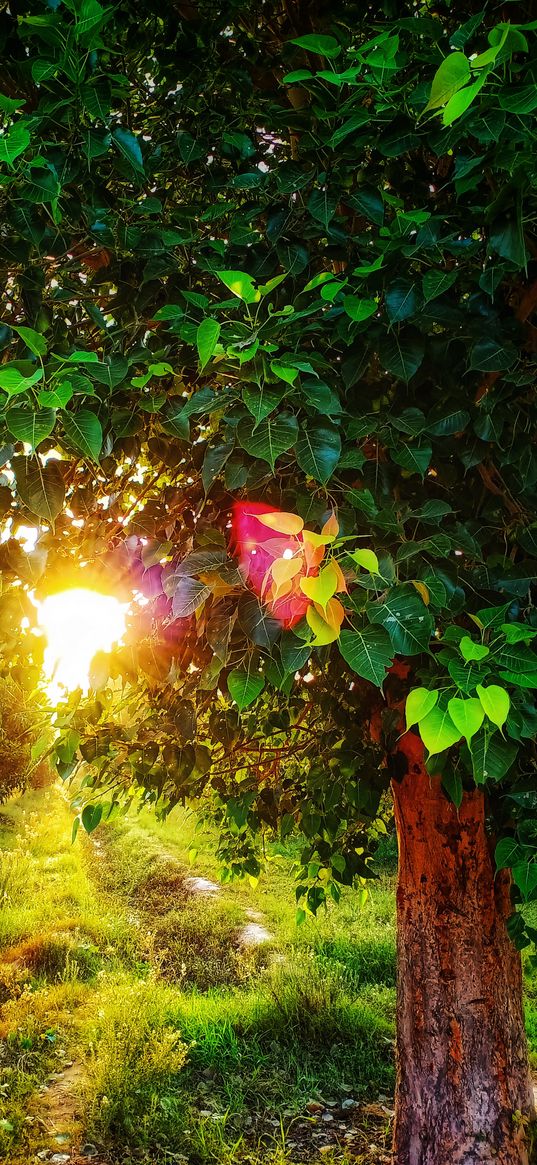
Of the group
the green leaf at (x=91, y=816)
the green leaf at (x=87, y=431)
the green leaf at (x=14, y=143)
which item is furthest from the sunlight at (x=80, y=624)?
the green leaf at (x=14, y=143)

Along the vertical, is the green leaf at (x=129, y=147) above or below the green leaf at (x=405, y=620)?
above

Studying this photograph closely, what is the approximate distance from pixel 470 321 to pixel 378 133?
0.43m

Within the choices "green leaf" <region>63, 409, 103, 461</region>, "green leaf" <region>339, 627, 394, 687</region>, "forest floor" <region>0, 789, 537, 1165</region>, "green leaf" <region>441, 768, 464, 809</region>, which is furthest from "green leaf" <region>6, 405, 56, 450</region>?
"forest floor" <region>0, 789, 537, 1165</region>

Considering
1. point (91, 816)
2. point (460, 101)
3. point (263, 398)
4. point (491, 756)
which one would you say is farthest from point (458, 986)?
point (460, 101)

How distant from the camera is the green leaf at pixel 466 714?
112cm

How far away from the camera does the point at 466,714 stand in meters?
1.14

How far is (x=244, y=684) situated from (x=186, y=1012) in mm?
5134

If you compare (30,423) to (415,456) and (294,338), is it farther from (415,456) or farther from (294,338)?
(415,456)

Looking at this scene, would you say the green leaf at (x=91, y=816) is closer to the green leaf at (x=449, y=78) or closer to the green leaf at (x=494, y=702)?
the green leaf at (x=494, y=702)

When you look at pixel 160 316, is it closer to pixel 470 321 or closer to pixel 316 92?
pixel 316 92

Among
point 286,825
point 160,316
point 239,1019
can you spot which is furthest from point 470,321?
point 239,1019

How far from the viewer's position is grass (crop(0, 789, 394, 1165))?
14.4ft

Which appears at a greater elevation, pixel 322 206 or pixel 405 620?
pixel 322 206

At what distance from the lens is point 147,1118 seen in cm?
431
